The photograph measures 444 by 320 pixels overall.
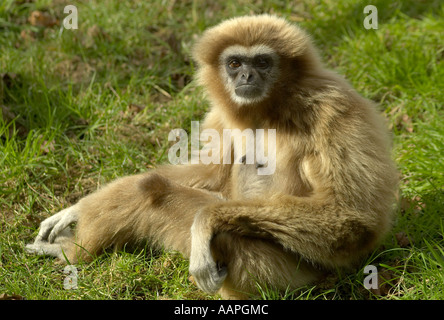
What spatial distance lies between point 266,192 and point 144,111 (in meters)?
2.70

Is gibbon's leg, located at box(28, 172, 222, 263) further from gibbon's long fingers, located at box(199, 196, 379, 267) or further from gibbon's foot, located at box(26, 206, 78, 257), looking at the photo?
gibbon's long fingers, located at box(199, 196, 379, 267)

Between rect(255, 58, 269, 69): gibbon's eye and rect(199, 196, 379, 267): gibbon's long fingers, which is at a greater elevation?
rect(255, 58, 269, 69): gibbon's eye

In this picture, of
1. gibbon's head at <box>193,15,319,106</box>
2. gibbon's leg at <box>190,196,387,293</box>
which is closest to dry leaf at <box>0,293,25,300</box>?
gibbon's leg at <box>190,196,387,293</box>

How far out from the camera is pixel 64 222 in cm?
535

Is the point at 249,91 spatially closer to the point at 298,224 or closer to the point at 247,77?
the point at 247,77

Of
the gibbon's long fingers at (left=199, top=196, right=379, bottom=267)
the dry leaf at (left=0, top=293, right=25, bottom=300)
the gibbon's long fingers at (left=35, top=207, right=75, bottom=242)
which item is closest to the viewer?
the gibbon's long fingers at (left=199, top=196, right=379, bottom=267)

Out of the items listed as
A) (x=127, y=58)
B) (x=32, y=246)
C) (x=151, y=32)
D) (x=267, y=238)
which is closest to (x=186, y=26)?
(x=151, y=32)

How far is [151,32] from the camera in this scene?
327 inches

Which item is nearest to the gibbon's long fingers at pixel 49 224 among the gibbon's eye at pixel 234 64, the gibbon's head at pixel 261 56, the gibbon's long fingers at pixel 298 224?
the gibbon's long fingers at pixel 298 224

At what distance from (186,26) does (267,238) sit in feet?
15.8

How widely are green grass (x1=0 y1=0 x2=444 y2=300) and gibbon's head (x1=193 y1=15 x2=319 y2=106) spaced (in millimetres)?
1574

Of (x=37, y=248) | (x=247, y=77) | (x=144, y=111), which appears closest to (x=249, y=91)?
(x=247, y=77)

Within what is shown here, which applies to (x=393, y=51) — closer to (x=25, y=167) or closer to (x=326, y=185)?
(x=326, y=185)

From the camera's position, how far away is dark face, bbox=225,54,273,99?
4.75 metres
